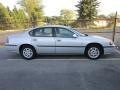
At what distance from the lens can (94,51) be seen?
10828 mm

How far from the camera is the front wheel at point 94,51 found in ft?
35.5

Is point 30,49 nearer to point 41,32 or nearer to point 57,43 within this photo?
point 41,32

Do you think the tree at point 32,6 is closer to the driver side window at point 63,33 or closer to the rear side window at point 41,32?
the rear side window at point 41,32

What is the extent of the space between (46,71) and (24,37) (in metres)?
2.78

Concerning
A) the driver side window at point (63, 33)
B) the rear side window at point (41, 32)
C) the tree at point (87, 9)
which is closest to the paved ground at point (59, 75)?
the driver side window at point (63, 33)

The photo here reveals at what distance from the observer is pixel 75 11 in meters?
49.9

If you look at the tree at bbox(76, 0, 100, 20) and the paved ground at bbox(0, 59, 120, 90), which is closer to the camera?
the paved ground at bbox(0, 59, 120, 90)

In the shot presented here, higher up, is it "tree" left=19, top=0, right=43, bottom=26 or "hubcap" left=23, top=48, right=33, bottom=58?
"tree" left=19, top=0, right=43, bottom=26

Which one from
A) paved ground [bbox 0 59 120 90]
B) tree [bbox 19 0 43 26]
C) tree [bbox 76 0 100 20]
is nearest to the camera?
paved ground [bbox 0 59 120 90]

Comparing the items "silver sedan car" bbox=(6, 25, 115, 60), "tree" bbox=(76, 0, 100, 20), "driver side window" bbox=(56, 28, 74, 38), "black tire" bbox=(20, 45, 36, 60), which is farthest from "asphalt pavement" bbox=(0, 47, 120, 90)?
"tree" bbox=(76, 0, 100, 20)

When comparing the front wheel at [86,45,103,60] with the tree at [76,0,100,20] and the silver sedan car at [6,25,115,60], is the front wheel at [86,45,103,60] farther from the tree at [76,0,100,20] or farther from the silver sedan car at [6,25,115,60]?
the tree at [76,0,100,20]

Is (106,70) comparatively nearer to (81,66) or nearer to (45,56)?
(81,66)

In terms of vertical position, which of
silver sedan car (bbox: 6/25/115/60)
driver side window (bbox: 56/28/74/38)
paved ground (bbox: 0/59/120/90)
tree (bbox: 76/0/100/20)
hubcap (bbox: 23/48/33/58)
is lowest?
paved ground (bbox: 0/59/120/90)

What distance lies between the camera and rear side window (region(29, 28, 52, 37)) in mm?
11094
